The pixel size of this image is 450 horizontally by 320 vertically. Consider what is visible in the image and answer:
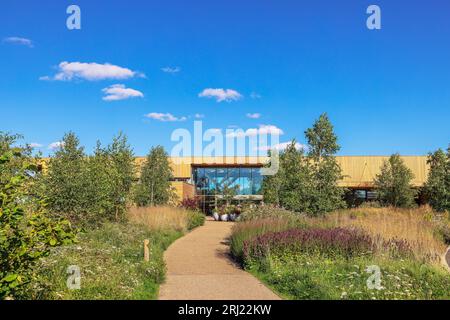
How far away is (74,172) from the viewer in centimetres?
1485

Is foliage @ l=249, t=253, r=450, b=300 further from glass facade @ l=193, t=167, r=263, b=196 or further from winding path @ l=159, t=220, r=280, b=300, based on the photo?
glass facade @ l=193, t=167, r=263, b=196

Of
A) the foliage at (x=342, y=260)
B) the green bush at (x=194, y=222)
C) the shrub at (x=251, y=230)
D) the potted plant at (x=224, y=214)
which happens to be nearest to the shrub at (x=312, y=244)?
the foliage at (x=342, y=260)

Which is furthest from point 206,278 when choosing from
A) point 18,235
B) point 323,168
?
point 323,168

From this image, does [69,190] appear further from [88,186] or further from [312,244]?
[312,244]

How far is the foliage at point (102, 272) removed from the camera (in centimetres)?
695

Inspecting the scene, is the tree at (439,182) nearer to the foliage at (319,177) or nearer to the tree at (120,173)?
the foliage at (319,177)

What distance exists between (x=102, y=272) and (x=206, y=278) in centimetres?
219

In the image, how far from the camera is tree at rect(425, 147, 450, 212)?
83.3ft

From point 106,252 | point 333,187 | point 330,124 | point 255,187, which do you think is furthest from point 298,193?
point 255,187

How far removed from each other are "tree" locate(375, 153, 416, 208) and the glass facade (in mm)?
11996

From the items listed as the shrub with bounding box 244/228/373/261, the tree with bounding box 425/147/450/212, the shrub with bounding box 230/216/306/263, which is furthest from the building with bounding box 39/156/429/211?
the shrub with bounding box 244/228/373/261
